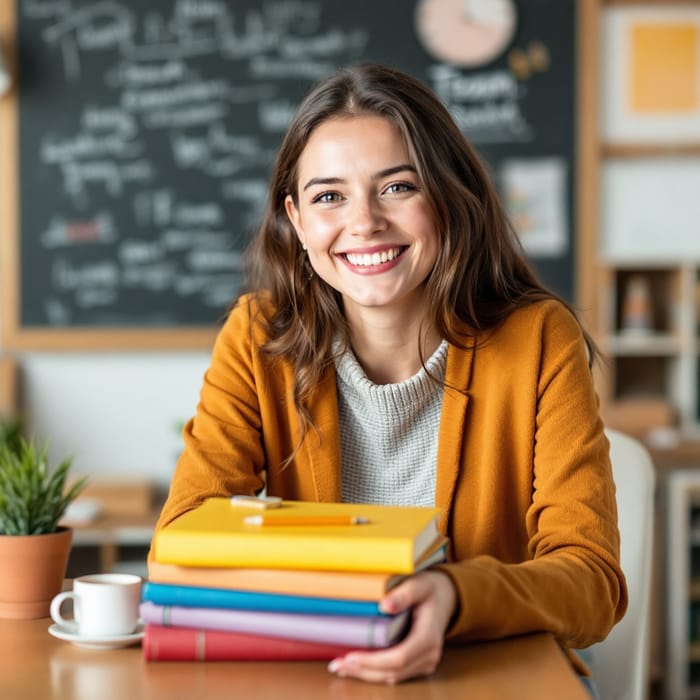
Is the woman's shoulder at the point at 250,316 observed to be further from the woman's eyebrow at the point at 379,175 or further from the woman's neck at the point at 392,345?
the woman's eyebrow at the point at 379,175

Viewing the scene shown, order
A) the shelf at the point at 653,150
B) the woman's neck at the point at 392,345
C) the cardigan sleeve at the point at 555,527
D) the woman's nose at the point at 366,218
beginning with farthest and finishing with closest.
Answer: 1. the shelf at the point at 653,150
2. the woman's neck at the point at 392,345
3. the woman's nose at the point at 366,218
4. the cardigan sleeve at the point at 555,527

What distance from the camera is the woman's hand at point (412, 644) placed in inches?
40.2

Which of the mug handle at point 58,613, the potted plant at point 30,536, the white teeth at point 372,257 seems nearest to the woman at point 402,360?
the white teeth at point 372,257

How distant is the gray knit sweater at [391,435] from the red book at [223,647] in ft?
1.99

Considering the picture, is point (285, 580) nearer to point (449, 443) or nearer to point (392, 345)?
point (449, 443)

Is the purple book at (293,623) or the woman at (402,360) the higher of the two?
the woman at (402,360)

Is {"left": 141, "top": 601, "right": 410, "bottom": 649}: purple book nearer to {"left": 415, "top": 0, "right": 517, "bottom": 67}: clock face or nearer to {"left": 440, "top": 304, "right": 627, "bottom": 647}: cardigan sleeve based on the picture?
{"left": 440, "top": 304, "right": 627, "bottom": 647}: cardigan sleeve

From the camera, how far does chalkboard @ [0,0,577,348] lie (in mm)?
3820

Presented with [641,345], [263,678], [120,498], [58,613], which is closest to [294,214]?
[58,613]

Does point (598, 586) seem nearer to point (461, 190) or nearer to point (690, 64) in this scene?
point (461, 190)

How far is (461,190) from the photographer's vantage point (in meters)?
1.65

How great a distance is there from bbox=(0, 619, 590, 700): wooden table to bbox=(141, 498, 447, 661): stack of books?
25 millimetres

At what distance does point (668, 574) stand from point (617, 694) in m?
1.91

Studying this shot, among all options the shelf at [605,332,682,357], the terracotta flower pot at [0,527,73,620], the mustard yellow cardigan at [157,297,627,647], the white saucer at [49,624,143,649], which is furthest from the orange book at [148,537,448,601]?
the shelf at [605,332,682,357]
